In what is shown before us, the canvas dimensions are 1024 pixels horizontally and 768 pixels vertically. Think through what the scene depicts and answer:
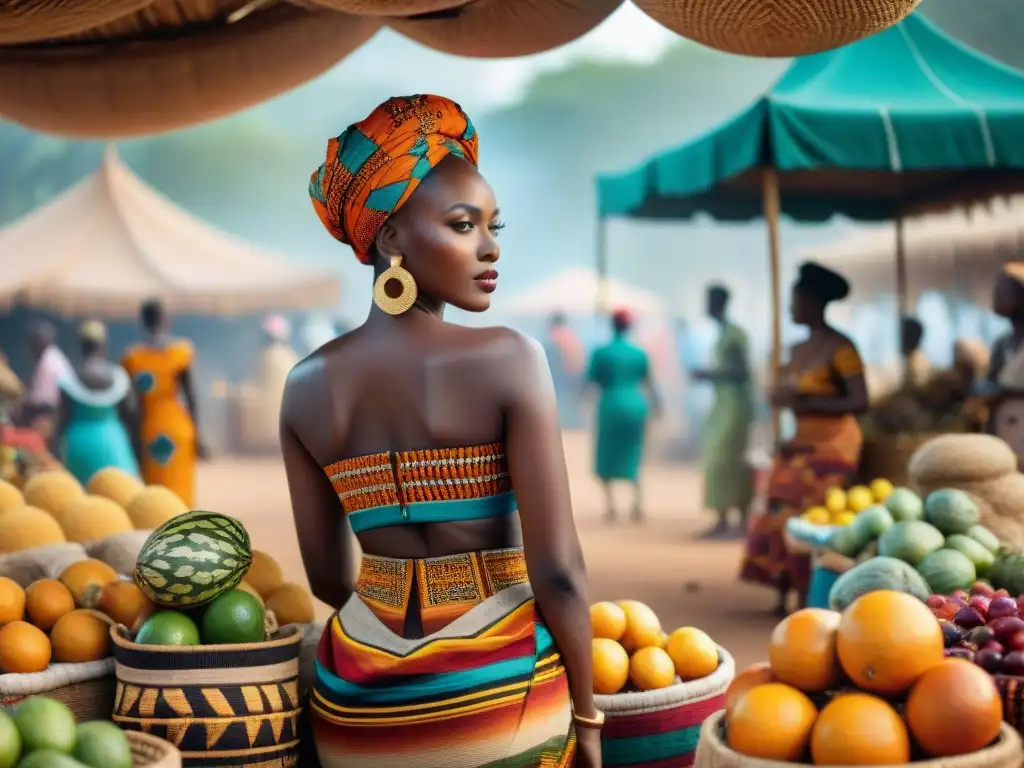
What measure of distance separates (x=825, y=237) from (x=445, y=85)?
1937cm

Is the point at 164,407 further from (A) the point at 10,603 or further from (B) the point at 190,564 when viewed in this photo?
(B) the point at 190,564

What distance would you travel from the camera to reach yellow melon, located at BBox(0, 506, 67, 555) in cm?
390

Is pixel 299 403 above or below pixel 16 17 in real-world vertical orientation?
below

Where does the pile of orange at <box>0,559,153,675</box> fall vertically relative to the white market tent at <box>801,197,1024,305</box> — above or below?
below

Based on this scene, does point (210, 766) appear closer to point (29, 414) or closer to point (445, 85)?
point (29, 414)

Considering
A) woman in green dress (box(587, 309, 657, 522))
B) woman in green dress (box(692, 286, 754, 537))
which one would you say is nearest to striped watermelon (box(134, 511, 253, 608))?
woman in green dress (box(692, 286, 754, 537))

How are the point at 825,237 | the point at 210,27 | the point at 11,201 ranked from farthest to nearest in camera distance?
the point at 825,237
the point at 11,201
the point at 210,27

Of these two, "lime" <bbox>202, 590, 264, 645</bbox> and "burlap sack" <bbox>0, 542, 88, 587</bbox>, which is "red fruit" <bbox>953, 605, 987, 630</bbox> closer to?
"lime" <bbox>202, 590, 264, 645</bbox>

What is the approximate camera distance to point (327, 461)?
2713mm

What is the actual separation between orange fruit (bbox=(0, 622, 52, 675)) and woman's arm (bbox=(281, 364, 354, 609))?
2.17 ft

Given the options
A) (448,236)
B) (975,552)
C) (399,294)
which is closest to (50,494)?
(399,294)

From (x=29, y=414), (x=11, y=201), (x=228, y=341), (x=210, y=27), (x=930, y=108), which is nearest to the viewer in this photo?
(x=210, y=27)

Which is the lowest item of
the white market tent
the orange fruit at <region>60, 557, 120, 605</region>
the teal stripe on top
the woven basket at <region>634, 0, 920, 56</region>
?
the orange fruit at <region>60, 557, 120, 605</region>

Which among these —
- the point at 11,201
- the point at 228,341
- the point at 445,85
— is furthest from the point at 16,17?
the point at 445,85
